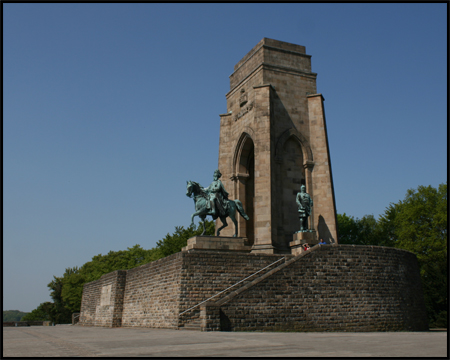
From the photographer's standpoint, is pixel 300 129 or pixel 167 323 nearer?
pixel 167 323

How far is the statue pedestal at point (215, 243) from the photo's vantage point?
18594 mm

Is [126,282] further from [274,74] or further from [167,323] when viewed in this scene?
[274,74]

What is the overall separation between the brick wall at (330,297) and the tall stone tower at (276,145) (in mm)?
4260

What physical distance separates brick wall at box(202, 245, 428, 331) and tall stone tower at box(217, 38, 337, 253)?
426 cm

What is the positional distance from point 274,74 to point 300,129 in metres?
3.18

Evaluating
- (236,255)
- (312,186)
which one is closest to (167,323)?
(236,255)

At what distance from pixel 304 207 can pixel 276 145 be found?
12.5 feet

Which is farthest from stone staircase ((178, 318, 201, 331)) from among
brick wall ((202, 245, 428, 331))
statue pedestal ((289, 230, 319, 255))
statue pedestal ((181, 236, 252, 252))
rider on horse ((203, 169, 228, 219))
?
statue pedestal ((289, 230, 319, 255))

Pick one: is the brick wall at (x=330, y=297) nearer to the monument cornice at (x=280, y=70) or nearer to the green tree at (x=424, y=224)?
the monument cornice at (x=280, y=70)

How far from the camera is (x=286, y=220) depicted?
74.2 feet

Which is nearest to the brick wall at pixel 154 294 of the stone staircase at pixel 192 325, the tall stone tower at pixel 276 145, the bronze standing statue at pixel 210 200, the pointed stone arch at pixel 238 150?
the stone staircase at pixel 192 325

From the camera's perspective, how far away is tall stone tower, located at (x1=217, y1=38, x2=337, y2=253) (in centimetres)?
2202

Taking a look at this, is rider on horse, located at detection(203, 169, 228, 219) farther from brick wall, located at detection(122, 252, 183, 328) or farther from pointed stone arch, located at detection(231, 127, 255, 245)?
pointed stone arch, located at detection(231, 127, 255, 245)

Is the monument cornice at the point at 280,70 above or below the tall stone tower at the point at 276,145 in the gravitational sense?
above
